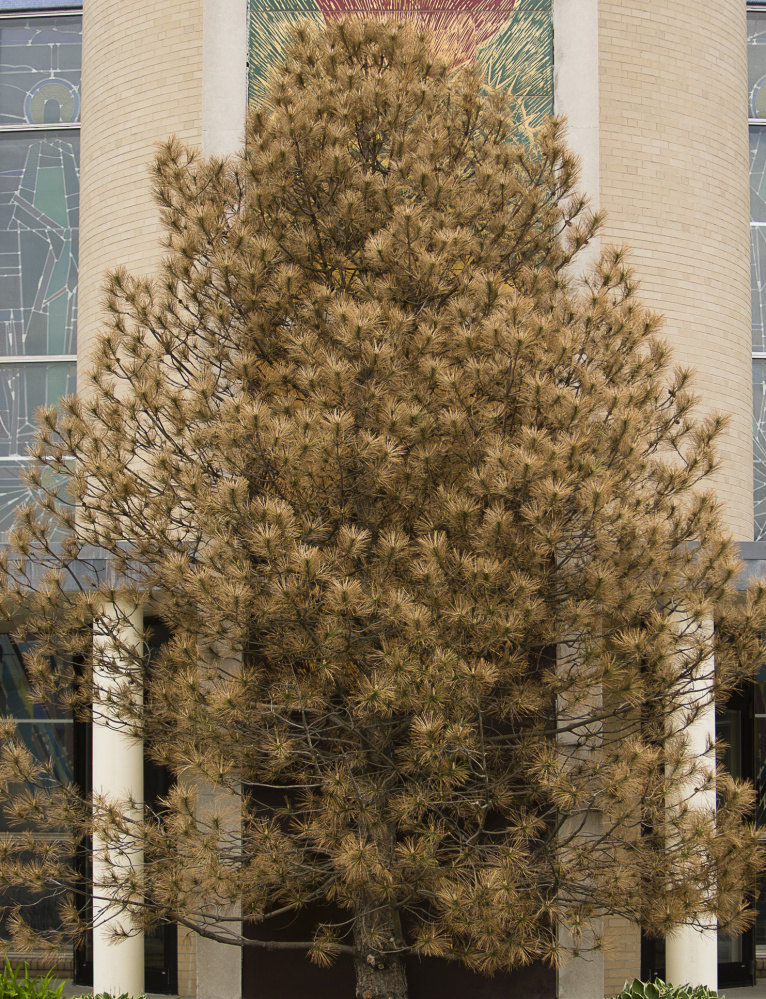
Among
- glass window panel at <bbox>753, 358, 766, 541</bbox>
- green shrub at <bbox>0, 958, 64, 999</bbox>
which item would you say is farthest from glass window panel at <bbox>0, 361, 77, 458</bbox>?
glass window panel at <bbox>753, 358, 766, 541</bbox>

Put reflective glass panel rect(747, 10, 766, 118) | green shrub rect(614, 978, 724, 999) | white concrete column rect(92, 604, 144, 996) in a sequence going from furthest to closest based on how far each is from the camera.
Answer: reflective glass panel rect(747, 10, 766, 118) < white concrete column rect(92, 604, 144, 996) < green shrub rect(614, 978, 724, 999)

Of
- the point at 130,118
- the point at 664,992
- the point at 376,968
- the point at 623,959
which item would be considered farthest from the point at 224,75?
the point at 623,959

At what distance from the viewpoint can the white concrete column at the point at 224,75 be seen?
948cm

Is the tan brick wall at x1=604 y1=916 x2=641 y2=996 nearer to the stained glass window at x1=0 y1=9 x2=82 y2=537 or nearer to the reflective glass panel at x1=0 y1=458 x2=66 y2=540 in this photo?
Result: the reflective glass panel at x1=0 y1=458 x2=66 y2=540

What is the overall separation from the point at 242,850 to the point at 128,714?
3.84 ft

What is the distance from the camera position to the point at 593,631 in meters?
6.86

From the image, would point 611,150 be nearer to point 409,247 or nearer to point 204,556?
point 409,247

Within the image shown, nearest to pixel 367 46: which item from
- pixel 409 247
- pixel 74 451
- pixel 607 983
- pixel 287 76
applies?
pixel 287 76

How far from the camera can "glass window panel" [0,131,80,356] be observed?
12.4 m

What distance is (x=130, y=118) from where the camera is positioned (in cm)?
1048

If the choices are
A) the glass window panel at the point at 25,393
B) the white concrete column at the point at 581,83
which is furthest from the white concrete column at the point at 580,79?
the glass window panel at the point at 25,393

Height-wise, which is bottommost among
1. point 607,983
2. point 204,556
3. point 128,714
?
point 607,983

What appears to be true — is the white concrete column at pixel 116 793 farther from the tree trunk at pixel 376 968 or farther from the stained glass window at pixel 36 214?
the stained glass window at pixel 36 214

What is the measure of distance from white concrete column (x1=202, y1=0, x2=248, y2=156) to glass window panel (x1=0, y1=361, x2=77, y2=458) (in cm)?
369
